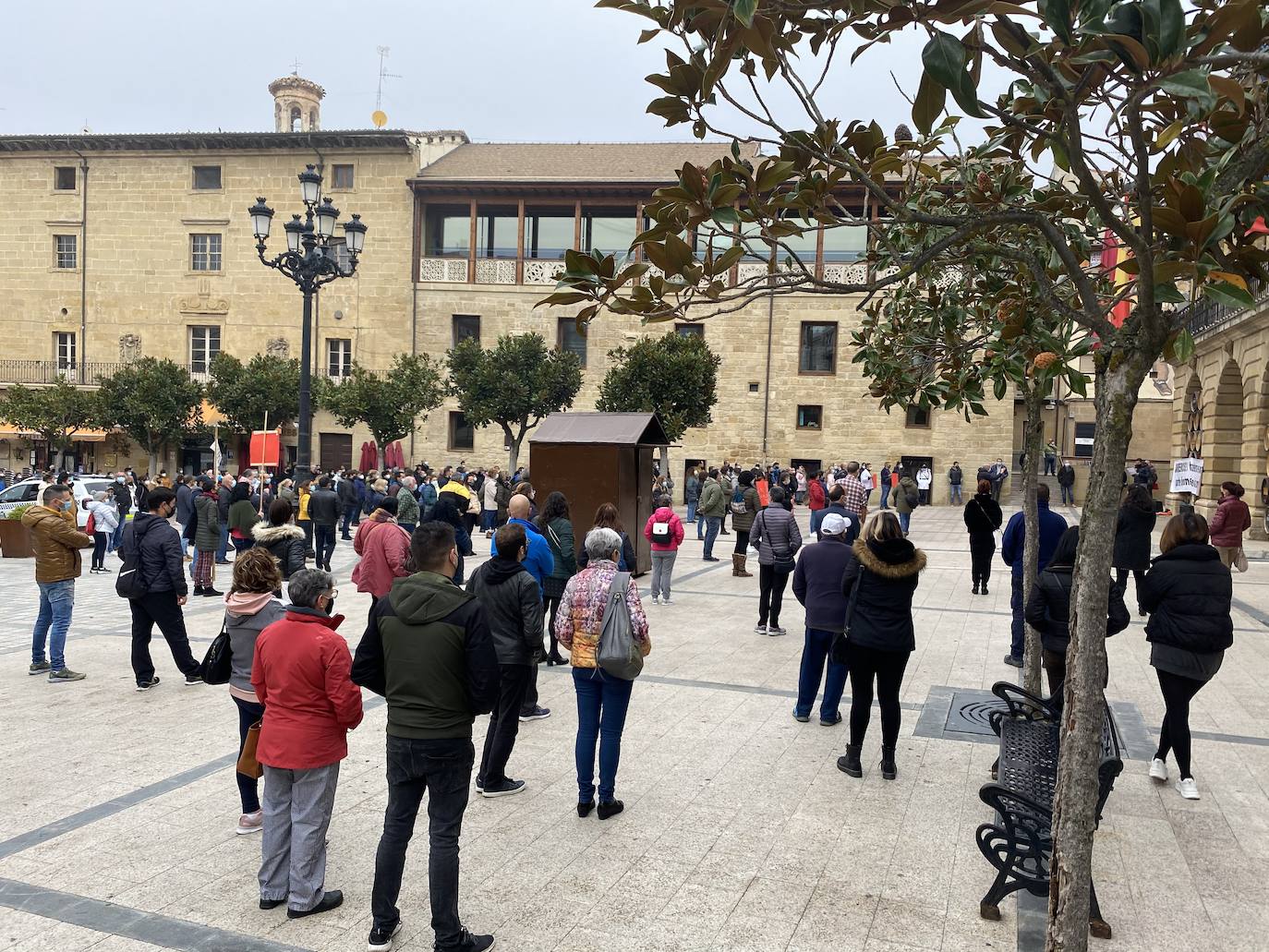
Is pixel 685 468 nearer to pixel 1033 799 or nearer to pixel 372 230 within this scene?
pixel 372 230

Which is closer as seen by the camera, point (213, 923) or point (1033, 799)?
point (213, 923)

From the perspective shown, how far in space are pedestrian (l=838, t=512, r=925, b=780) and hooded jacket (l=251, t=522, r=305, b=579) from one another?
12.8 feet

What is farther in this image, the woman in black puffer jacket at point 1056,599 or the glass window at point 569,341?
the glass window at point 569,341

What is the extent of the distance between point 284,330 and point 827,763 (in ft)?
114

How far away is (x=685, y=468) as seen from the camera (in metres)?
36.1

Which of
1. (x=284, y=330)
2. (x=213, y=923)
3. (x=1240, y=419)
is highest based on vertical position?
(x=284, y=330)

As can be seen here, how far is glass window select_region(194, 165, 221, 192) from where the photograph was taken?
37.1m

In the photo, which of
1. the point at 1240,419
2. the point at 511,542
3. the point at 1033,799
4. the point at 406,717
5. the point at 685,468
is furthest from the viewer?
the point at 685,468

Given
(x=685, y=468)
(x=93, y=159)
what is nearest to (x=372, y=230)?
(x=93, y=159)

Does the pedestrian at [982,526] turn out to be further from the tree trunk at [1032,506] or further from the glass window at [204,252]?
the glass window at [204,252]

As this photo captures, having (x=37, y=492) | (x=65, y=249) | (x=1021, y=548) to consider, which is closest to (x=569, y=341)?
(x=37, y=492)

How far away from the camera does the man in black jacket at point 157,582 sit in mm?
7246

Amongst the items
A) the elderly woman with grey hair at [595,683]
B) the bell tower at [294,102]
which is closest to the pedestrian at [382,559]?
the elderly woman with grey hair at [595,683]

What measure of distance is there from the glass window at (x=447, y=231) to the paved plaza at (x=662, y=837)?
30.9 meters
